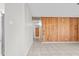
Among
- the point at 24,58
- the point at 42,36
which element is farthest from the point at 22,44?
the point at 42,36

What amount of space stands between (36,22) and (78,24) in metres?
5.42

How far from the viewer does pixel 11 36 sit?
684 cm

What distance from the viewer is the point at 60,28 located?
670 inches

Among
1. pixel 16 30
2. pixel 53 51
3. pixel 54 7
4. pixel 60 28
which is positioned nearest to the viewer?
pixel 16 30

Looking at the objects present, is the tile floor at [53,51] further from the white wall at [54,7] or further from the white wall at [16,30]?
the white wall at [54,7]

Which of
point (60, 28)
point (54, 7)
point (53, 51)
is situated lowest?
point (53, 51)

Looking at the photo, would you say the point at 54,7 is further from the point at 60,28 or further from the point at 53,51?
the point at 60,28

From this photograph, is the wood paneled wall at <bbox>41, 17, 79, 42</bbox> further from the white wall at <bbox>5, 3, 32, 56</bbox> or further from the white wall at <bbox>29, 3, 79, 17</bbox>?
the white wall at <bbox>5, 3, 32, 56</bbox>

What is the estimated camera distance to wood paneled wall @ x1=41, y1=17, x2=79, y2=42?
1692 cm

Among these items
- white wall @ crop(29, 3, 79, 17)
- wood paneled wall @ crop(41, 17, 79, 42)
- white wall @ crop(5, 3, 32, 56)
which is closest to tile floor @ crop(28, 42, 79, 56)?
white wall @ crop(5, 3, 32, 56)

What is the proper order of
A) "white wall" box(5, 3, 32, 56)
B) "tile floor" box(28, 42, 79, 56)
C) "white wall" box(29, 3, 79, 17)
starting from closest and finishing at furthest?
"white wall" box(5, 3, 32, 56) → "tile floor" box(28, 42, 79, 56) → "white wall" box(29, 3, 79, 17)

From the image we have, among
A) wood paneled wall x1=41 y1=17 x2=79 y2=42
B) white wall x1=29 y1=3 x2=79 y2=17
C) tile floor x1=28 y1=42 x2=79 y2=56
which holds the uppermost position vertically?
white wall x1=29 y1=3 x2=79 y2=17

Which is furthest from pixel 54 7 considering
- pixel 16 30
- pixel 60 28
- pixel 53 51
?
pixel 60 28

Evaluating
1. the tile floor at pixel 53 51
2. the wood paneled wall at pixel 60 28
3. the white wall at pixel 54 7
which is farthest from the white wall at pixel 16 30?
the wood paneled wall at pixel 60 28
